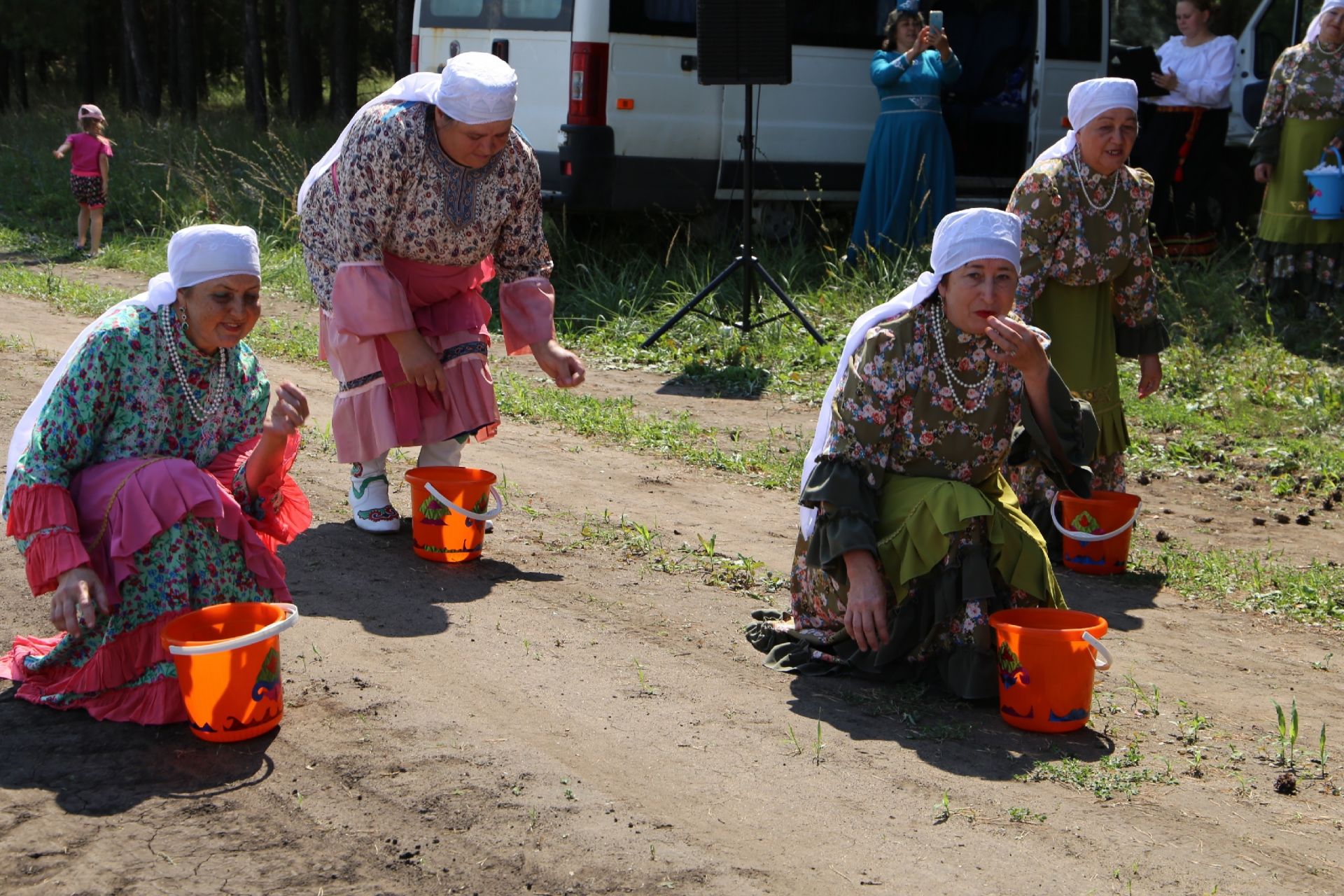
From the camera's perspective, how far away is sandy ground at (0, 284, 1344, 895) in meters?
3.08

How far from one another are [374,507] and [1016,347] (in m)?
2.66

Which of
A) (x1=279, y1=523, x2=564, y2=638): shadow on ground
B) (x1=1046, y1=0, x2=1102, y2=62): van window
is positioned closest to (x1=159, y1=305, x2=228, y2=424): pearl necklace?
(x1=279, y1=523, x2=564, y2=638): shadow on ground

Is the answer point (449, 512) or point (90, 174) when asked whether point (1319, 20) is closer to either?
point (449, 512)

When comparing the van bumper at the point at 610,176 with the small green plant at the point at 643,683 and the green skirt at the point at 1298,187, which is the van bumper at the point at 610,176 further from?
the small green plant at the point at 643,683

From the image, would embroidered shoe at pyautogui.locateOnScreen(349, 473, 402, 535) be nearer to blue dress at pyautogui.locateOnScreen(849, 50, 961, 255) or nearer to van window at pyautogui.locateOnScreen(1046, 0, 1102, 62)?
blue dress at pyautogui.locateOnScreen(849, 50, 961, 255)

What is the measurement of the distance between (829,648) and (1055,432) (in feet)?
3.14

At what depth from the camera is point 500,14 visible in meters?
9.88

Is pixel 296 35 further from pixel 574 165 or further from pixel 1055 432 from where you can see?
pixel 1055 432

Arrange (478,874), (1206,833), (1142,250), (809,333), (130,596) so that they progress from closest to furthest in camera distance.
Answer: (478,874)
(1206,833)
(130,596)
(1142,250)
(809,333)

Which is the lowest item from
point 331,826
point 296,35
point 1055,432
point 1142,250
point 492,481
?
point 331,826

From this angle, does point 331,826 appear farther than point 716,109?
No

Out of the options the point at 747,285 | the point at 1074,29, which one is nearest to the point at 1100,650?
the point at 747,285

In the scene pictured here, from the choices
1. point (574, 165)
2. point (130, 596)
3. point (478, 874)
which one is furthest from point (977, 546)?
point (574, 165)

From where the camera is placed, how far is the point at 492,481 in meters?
5.08
